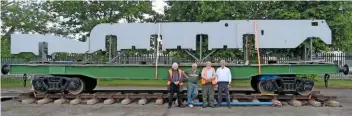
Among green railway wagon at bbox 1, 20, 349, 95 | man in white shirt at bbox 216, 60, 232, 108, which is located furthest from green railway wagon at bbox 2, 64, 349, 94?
man in white shirt at bbox 216, 60, 232, 108

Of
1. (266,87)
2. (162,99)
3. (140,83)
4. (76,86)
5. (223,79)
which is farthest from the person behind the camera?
(140,83)

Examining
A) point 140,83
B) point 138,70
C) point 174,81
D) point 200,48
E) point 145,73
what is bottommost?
point 140,83

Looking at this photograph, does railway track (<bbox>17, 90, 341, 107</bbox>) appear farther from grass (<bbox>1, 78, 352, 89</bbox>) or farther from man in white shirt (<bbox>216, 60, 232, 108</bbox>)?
grass (<bbox>1, 78, 352, 89</bbox>)

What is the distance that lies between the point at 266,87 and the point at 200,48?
2.57 m

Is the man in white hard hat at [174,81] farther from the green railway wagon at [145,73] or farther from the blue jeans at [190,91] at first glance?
the green railway wagon at [145,73]

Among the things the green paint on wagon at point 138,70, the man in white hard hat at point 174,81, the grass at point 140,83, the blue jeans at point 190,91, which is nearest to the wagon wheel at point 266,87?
the green paint on wagon at point 138,70

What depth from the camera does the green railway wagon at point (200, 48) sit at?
1340 cm

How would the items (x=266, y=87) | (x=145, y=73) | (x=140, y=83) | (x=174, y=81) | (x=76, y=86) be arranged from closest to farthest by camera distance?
1. (x=174, y=81)
2. (x=266, y=87)
3. (x=145, y=73)
4. (x=76, y=86)
5. (x=140, y=83)

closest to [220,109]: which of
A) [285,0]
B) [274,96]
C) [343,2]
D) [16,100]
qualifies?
[274,96]

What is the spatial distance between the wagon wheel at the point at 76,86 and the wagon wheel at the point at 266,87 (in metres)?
6.20

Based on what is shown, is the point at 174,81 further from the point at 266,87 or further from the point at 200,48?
the point at 266,87

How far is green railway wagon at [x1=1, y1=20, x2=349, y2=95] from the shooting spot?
1340 centimetres

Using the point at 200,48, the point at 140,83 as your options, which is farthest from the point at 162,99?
the point at 140,83

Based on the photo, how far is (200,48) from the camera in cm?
1381
